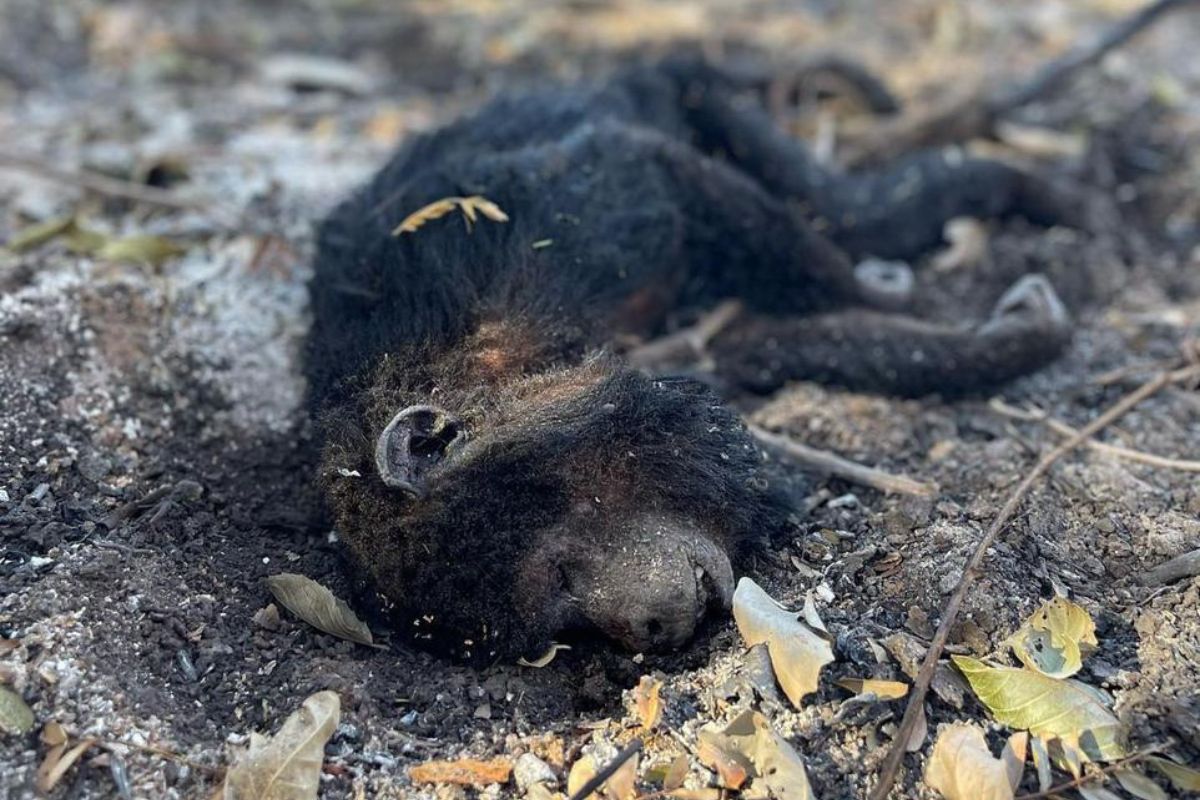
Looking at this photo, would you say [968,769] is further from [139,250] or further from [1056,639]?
[139,250]

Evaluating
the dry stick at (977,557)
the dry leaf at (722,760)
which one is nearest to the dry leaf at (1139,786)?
the dry stick at (977,557)

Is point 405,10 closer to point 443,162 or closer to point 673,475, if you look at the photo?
point 443,162

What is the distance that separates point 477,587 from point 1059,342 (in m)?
2.53

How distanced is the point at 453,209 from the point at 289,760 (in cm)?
182

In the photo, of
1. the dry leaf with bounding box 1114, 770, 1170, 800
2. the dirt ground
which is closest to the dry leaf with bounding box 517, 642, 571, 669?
the dirt ground

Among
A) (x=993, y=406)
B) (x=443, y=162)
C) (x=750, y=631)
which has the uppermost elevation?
(x=443, y=162)

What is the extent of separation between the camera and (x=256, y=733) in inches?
97.6

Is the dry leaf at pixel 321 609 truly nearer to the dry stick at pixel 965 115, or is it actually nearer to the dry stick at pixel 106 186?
the dry stick at pixel 106 186

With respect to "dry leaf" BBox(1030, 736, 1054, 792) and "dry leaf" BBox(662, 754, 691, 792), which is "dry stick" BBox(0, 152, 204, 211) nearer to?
"dry leaf" BBox(662, 754, 691, 792)

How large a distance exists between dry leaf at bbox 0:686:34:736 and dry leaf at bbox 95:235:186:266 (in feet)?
7.03

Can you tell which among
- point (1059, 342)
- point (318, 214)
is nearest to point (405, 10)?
point (318, 214)

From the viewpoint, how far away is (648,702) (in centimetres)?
254

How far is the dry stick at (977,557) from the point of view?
228 cm

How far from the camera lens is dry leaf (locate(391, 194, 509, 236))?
345cm
